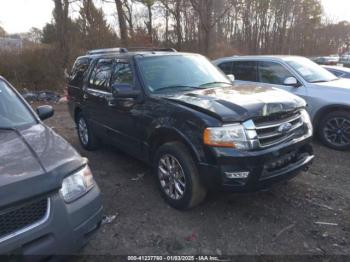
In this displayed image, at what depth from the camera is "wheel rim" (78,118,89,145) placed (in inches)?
237

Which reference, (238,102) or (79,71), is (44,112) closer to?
(238,102)

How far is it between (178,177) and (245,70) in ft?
14.3

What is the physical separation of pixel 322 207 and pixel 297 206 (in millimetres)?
302

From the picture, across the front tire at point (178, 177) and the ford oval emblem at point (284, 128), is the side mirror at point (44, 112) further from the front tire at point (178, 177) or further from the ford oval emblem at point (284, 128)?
the ford oval emblem at point (284, 128)

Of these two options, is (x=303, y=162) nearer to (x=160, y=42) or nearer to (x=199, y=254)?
(x=199, y=254)

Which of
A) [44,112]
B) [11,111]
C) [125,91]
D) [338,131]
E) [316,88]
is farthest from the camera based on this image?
[316,88]

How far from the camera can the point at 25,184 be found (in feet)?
7.00

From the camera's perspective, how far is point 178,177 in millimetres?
3609

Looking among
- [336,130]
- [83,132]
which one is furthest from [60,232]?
[336,130]

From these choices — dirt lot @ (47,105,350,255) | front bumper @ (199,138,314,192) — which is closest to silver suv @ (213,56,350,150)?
dirt lot @ (47,105,350,255)

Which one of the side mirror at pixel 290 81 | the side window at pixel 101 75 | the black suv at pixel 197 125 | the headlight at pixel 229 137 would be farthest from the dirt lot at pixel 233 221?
the side mirror at pixel 290 81

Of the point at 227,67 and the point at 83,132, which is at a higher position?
the point at 227,67

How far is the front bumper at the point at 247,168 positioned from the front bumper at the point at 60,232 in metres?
1.24

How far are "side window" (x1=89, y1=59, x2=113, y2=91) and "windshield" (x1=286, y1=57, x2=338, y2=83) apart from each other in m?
3.80
